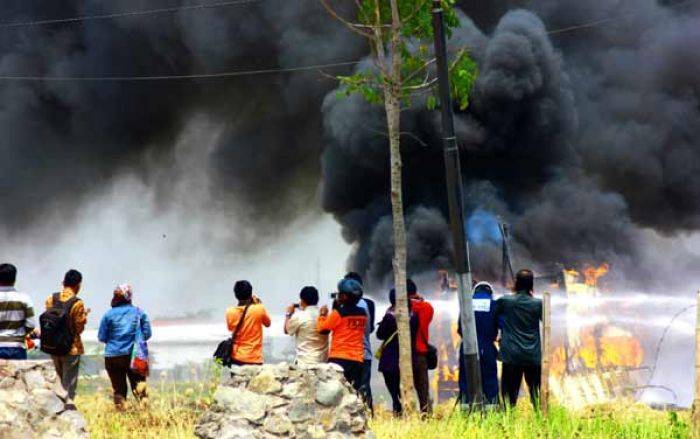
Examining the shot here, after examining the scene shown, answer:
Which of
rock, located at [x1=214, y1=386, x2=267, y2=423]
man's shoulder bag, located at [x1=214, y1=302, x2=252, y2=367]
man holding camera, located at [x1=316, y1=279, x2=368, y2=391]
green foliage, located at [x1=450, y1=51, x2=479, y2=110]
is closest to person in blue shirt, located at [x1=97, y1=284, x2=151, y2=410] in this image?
man's shoulder bag, located at [x1=214, y1=302, x2=252, y2=367]

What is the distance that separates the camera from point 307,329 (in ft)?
37.4

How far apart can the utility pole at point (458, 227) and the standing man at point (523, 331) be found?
1.29 ft

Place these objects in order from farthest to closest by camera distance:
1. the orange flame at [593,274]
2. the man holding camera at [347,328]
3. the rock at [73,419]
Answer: the orange flame at [593,274] → the man holding camera at [347,328] → the rock at [73,419]

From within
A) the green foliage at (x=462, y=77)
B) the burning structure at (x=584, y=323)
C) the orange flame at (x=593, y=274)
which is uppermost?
the green foliage at (x=462, y=77)

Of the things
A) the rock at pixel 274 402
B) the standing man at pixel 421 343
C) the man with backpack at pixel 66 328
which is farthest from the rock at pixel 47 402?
the standing man at pixel 421 343

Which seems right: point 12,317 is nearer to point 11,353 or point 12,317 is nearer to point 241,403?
point 11,353

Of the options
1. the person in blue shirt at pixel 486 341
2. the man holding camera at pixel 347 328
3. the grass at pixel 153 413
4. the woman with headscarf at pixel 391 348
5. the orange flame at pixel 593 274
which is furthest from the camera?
the orange flame at pixel 593 274

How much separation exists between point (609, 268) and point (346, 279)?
50.2 meters

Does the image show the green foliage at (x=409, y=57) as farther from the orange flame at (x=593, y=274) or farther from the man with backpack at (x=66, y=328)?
the orange flame at (x=593, y=274)

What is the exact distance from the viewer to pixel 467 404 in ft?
38.0

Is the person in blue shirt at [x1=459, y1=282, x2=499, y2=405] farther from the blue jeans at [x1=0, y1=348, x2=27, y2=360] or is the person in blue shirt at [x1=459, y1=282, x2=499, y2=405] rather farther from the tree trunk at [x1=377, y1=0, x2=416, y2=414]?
the blue jeans at [x1=0, y1=348, x2=27, y2=360]

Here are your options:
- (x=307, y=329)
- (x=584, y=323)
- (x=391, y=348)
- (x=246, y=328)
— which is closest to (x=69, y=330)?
(x=246, y=328)

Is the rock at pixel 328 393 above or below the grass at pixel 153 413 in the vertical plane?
above

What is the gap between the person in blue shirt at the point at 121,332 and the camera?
464 inches
